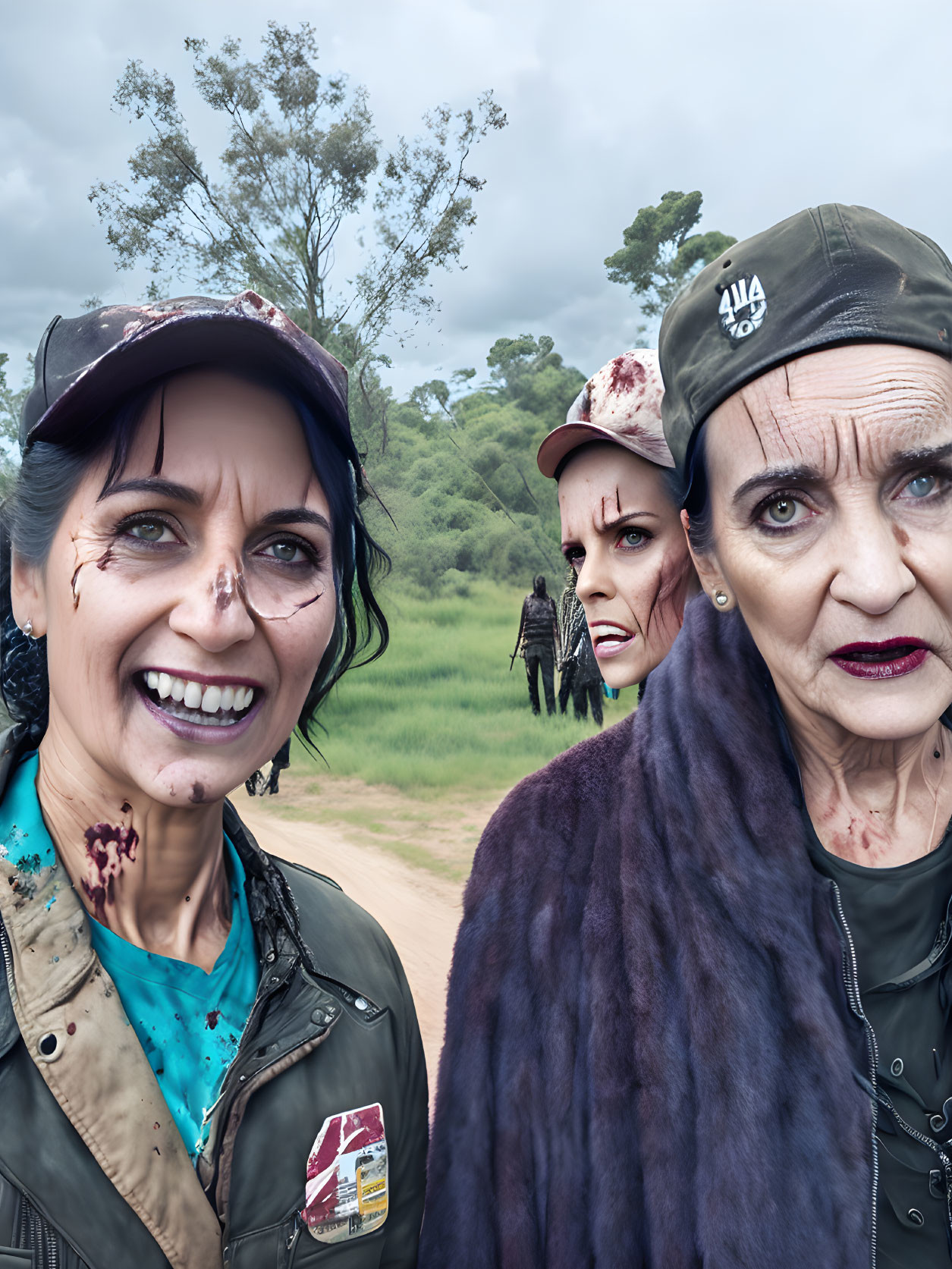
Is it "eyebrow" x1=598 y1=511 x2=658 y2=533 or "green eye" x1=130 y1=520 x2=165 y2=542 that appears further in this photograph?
"eyebrow" x1=598 y1=511 x2=658 y2=533

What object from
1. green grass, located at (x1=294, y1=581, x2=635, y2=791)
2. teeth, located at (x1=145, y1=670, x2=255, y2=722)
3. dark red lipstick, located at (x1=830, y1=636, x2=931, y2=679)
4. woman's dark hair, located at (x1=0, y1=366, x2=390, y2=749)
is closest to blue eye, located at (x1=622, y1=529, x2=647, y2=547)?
woman's dark hair, located at (x1=0, y1=366, x2=390, y2=749)

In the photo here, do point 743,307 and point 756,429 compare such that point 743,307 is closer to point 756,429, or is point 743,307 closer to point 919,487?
point 756,429

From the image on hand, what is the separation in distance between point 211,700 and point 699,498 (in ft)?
2.75

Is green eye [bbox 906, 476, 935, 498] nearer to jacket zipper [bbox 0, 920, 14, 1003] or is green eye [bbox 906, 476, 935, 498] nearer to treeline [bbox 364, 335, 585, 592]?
jacket zipper [bbox 0, 920, 14, 1003]

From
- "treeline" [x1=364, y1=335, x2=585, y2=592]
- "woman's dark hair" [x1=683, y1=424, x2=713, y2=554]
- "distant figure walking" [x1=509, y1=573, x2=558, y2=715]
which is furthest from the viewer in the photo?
"treeline" [x1=364, y1=335, x2=585, y2=592]

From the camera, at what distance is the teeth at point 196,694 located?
3.93 feet

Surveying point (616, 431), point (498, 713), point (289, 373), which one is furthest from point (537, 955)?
point (498, 713)

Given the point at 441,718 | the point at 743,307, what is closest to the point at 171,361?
the point at 743,307

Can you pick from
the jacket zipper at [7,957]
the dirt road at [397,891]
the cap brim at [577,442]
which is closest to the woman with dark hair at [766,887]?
the jacket zipper at [7,957]

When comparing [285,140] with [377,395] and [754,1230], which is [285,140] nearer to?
[377,395]

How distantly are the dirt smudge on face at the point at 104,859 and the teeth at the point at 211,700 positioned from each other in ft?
0.76

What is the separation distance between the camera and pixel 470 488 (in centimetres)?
2053

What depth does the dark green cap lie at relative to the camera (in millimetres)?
1229

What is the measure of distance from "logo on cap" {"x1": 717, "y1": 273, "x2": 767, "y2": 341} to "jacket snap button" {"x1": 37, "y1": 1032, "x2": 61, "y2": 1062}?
4.30 feet
